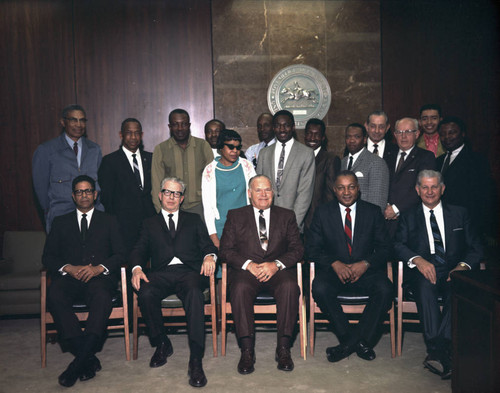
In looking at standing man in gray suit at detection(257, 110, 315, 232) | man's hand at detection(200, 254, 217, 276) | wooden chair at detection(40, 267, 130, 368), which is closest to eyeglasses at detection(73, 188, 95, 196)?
wooden chair at detection(40, 267, 130, 368)

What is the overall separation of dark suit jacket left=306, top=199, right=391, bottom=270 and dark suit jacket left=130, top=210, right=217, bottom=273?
89cm

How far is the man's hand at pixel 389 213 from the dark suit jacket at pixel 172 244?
1.58m

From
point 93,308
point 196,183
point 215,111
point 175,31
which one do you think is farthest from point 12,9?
point 93,308

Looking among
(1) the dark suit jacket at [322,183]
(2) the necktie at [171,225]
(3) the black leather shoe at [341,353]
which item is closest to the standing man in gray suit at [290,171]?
(1) the dark suit jacket at [322,183]

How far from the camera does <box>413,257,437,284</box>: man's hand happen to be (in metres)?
3.28

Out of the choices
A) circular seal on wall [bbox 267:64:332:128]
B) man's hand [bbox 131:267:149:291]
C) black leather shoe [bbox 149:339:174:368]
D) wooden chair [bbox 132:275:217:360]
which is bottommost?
black leather shoe [bbox 149:339:174:368]

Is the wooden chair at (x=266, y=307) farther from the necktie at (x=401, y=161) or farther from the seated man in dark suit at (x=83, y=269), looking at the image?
the necktie at (x=401, y=161)

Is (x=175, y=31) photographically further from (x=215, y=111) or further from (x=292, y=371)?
(x=292, y=371)

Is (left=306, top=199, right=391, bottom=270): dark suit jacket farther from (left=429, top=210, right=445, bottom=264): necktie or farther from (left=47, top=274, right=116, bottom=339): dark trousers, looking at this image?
(left=47, top=274, right=116, bottom=339): dark trousers

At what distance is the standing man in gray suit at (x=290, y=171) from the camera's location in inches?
157

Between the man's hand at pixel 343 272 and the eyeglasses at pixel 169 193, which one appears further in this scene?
the eyeglasses at pixel 169 193

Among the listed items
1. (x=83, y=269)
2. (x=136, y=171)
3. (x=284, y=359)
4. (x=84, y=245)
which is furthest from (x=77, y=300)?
(x=284, y=359)

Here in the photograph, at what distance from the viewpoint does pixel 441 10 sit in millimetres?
5711

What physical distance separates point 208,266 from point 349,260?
3.78 ft
